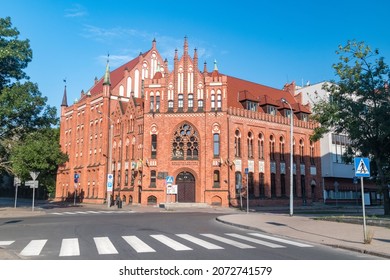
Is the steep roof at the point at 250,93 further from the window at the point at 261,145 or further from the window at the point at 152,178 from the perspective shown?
the window at the point at 152,178

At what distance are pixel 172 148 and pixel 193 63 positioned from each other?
10619mm

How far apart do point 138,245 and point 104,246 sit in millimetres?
1015

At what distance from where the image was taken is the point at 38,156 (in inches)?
1747

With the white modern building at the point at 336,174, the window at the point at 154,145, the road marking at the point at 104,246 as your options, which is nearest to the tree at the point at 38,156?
the window at the point at 154,145

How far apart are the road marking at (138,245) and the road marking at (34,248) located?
2633mm

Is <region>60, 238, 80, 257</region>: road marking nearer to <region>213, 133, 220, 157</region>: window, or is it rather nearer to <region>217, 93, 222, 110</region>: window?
<region>213, 133, 220, 157</region>: window

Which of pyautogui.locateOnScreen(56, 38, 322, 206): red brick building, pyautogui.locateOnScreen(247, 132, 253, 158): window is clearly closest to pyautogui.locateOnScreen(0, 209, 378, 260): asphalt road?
pyautogui.locateOnScreen(56, 38, 322, 206): red brick building

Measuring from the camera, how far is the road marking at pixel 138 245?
1008 centimetres

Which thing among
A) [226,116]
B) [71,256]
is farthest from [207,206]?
[71,256]

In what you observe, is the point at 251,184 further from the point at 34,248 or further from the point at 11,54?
the point at 34,248

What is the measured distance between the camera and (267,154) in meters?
46.8

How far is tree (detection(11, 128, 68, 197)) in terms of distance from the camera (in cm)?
3225

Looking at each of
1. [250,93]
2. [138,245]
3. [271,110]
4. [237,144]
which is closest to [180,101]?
[237,144]

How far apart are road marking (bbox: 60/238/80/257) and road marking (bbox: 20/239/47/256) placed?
62 centimetres
